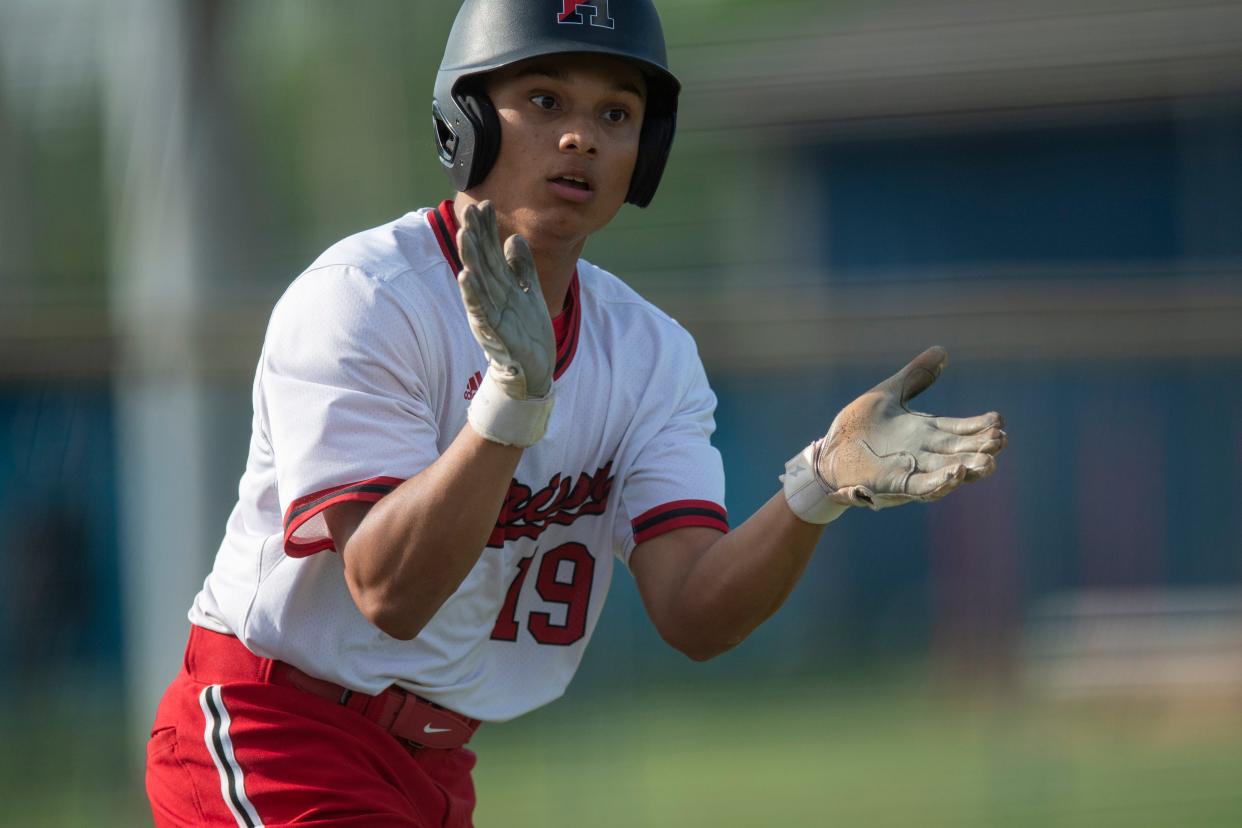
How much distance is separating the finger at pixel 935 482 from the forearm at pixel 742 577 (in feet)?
0.79

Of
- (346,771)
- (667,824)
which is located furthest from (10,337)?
(346,771)

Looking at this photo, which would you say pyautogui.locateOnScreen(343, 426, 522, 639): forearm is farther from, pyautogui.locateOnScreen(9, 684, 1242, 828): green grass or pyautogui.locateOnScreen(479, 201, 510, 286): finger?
pyautogui.locateOnScreen(9, 684, 1242, 828): green grass

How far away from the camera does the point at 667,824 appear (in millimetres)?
5230

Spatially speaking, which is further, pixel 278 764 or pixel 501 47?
pixel 501 47

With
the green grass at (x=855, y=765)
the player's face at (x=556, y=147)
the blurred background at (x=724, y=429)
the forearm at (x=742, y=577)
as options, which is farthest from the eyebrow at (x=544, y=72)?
the green grass at (x=855, y=765)

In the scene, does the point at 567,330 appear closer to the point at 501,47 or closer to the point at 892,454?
the point at 501,47

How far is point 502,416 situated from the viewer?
1886mm

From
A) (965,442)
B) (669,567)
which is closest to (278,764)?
(669,567)

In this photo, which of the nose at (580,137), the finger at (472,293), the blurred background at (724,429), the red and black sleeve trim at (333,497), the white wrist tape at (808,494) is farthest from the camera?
the blurred background at (724,429)

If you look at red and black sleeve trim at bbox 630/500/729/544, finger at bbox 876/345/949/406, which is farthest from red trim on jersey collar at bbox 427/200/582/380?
finger at bbox 876/345/949/406

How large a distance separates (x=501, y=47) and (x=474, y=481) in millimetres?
728

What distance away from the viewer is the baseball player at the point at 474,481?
1.97m

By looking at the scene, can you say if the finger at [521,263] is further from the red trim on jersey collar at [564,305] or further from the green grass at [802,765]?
the green grass at [802,765]

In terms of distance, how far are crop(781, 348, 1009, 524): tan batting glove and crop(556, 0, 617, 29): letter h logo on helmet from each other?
26.7 inches
